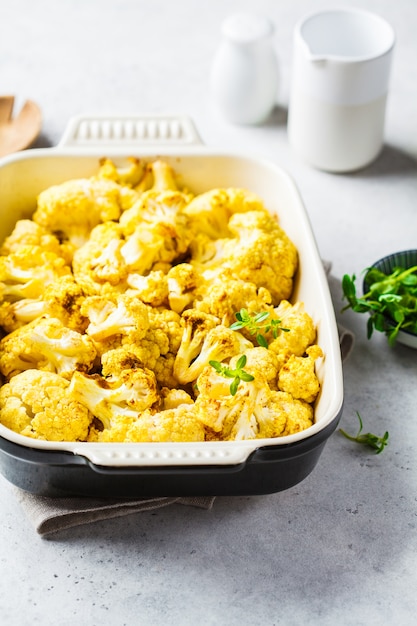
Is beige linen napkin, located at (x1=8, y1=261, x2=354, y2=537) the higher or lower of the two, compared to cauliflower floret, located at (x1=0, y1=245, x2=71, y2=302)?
lower

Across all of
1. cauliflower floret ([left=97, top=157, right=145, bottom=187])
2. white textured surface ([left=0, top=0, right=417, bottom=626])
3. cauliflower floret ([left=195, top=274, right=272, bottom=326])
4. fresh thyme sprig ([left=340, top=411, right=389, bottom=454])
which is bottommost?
white textured surface ([left=0, top=0, right=417, bottom=626])

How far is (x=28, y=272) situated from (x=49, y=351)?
0.30 m

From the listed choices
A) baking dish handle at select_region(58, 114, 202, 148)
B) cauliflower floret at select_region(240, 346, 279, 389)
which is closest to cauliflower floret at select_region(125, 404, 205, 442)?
cauliflower floret at select_region(240, 346, 279, 389)

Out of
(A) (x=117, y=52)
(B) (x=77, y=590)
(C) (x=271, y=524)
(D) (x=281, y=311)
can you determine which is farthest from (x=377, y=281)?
(A) (x=117, y=52)

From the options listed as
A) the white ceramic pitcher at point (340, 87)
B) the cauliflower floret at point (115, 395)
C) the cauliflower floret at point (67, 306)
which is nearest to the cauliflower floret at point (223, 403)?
the cauliflower floret at point (115, 395)

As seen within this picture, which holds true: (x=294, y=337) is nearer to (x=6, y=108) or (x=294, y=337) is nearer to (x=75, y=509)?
(x=75, y=509)

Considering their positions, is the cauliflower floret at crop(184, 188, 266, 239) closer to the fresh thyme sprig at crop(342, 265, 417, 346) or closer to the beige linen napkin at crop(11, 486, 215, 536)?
the fresh thyme sprig at crop(342, 265, 417, 346)

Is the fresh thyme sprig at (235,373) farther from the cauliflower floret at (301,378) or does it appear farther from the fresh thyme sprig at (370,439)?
the fresh thyme sprig at (370,439)

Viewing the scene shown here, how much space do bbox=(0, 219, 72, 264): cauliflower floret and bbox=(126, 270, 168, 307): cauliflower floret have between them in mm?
249

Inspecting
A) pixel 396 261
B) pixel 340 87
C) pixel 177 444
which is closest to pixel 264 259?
pixel 396 261

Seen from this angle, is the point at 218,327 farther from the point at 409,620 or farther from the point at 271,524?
the point at 409,620

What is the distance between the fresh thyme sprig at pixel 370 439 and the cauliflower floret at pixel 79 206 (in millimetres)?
841

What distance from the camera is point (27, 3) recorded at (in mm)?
3783

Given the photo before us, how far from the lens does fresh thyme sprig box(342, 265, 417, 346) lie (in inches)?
91.8
